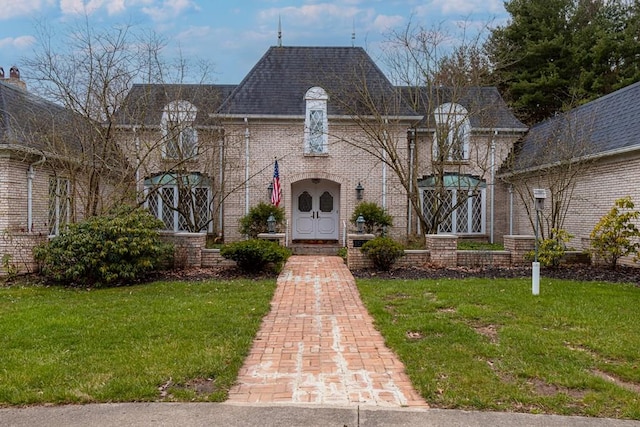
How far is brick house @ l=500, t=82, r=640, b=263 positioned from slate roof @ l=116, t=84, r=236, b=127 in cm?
1032

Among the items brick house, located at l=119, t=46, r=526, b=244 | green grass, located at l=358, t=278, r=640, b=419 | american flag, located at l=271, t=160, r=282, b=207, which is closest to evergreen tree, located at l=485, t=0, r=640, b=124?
brick house, located at l=119, t=46, r=526, b=244

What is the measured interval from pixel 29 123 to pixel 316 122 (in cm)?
876

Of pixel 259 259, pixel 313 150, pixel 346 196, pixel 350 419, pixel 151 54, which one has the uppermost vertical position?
pixel 151 54

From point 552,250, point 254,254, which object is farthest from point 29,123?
point 552,250

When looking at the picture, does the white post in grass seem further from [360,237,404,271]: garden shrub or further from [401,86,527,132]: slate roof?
[401,86,527,132]: slate roof

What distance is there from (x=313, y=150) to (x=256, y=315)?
10.2m

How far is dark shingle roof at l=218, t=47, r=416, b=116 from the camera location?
16031 millimetres

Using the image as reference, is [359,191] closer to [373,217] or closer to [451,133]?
[373,217]

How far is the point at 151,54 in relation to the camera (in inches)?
499

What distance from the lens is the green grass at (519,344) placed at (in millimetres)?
4020

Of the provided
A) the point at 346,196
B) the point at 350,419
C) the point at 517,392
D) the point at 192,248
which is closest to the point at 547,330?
the point at 517,392

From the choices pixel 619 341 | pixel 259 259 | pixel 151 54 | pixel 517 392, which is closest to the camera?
pixel 517 392

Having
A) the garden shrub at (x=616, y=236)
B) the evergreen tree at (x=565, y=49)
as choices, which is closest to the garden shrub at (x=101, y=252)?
the garden shrub at (x=616, y=236)

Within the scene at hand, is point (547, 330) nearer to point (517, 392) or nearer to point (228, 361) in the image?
point (517, 392)
